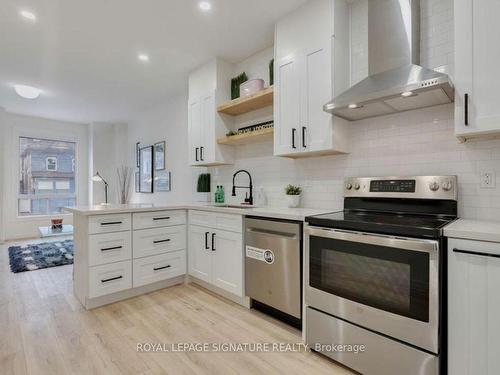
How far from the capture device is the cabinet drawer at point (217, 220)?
2.60 metres

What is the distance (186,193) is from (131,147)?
2647 millimetres

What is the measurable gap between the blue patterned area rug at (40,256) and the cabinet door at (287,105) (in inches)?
145

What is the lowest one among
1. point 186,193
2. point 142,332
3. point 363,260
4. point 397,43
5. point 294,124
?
point 142,332

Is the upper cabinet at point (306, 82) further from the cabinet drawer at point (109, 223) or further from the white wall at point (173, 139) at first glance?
the white wall at point (173, 139)

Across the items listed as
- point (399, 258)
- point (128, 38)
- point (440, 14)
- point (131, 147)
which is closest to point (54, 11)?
point (128, 38)

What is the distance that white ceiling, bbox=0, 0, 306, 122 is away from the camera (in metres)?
2.50

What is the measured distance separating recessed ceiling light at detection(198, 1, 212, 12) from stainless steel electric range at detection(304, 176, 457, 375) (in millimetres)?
2070

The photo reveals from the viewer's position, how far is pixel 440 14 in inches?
77.4

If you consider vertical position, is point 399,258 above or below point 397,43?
below

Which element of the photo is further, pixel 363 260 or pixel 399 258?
pixel 363 260

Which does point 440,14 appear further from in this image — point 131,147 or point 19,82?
point 131,147

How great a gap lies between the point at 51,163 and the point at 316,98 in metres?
6.80

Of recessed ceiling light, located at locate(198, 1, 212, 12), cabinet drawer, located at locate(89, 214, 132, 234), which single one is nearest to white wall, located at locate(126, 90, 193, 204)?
cabinet drawer, located at locate(89, 214, 132, 234)

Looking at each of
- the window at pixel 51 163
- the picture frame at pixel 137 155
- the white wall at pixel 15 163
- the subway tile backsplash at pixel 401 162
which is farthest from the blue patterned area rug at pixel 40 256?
the subway tile backsplash at pixel 401 162
